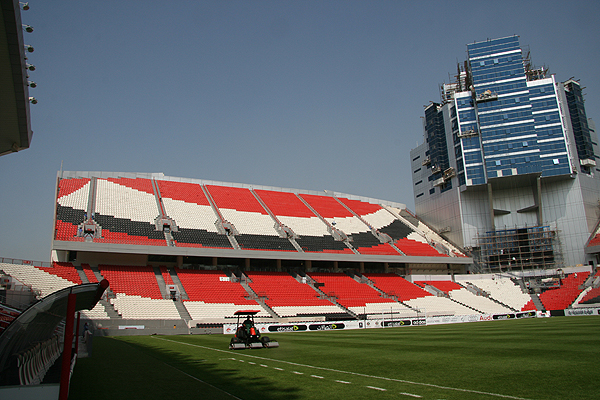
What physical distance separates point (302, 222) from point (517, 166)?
31.5 m

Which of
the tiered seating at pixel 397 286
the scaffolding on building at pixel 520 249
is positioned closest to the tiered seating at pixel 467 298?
the tiered seating at pixel 397 286

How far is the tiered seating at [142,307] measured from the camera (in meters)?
37.1

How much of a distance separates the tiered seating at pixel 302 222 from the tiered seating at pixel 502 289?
19741mm

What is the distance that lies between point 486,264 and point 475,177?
13439 mm

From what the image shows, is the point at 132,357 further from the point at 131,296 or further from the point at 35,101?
the point at 131,296

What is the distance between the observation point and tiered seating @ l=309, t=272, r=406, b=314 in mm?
46375

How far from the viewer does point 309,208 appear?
65.9 metres

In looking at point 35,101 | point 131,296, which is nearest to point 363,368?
point 35,101

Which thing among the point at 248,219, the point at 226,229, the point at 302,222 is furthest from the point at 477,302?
the point at 226,229

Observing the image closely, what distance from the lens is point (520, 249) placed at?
62812 mm

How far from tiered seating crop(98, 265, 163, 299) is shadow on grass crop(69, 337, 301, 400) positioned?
2507 cm

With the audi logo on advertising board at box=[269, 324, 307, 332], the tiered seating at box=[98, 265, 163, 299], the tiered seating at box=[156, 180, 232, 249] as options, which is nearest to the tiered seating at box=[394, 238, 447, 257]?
the tiered seating at box=[156, 180, 232, 249]

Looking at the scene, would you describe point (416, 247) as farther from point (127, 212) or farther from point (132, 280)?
point (127, 212)

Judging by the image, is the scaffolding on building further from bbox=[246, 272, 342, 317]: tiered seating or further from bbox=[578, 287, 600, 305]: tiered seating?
bbox=[246, 272, 342, 317]: tiered seating
